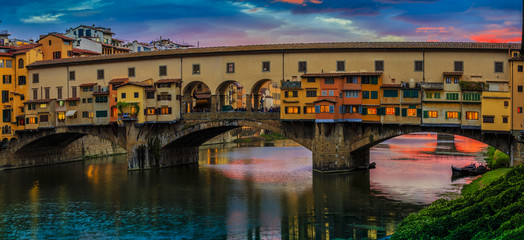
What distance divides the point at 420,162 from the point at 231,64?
20.4 m

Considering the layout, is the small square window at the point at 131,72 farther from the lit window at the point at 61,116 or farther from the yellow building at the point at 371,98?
the yellow building at the point at 371,98

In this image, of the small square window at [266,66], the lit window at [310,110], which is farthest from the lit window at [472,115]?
the small square window at [266,66]

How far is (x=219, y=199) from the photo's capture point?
35281mm

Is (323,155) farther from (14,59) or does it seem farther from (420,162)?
(14,59)

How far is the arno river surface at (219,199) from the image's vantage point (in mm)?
26984

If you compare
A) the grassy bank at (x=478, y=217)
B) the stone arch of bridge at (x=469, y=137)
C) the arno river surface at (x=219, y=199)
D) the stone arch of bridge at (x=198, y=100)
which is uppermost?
the stone arch of bridge at (x=198, y=100)

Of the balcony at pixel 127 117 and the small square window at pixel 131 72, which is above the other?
the small square window at pixel 131 72

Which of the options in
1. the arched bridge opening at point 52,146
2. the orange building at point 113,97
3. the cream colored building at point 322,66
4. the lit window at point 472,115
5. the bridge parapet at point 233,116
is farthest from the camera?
the arched bridge opening at point 52,146

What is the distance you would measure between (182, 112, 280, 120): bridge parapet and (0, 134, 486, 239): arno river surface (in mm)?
4643

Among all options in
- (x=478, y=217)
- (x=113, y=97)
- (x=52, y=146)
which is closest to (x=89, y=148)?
(x=52, y=146)

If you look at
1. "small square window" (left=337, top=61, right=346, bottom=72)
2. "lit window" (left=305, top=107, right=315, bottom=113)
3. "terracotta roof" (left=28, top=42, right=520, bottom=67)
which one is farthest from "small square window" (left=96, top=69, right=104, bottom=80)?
"small square window" (left=337, top=61, right=346, bottom=72)

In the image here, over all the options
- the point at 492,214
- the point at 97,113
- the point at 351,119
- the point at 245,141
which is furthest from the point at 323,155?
the point at 245,141

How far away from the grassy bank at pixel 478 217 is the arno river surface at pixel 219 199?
5.17 metres

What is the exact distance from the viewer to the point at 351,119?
139 ft
